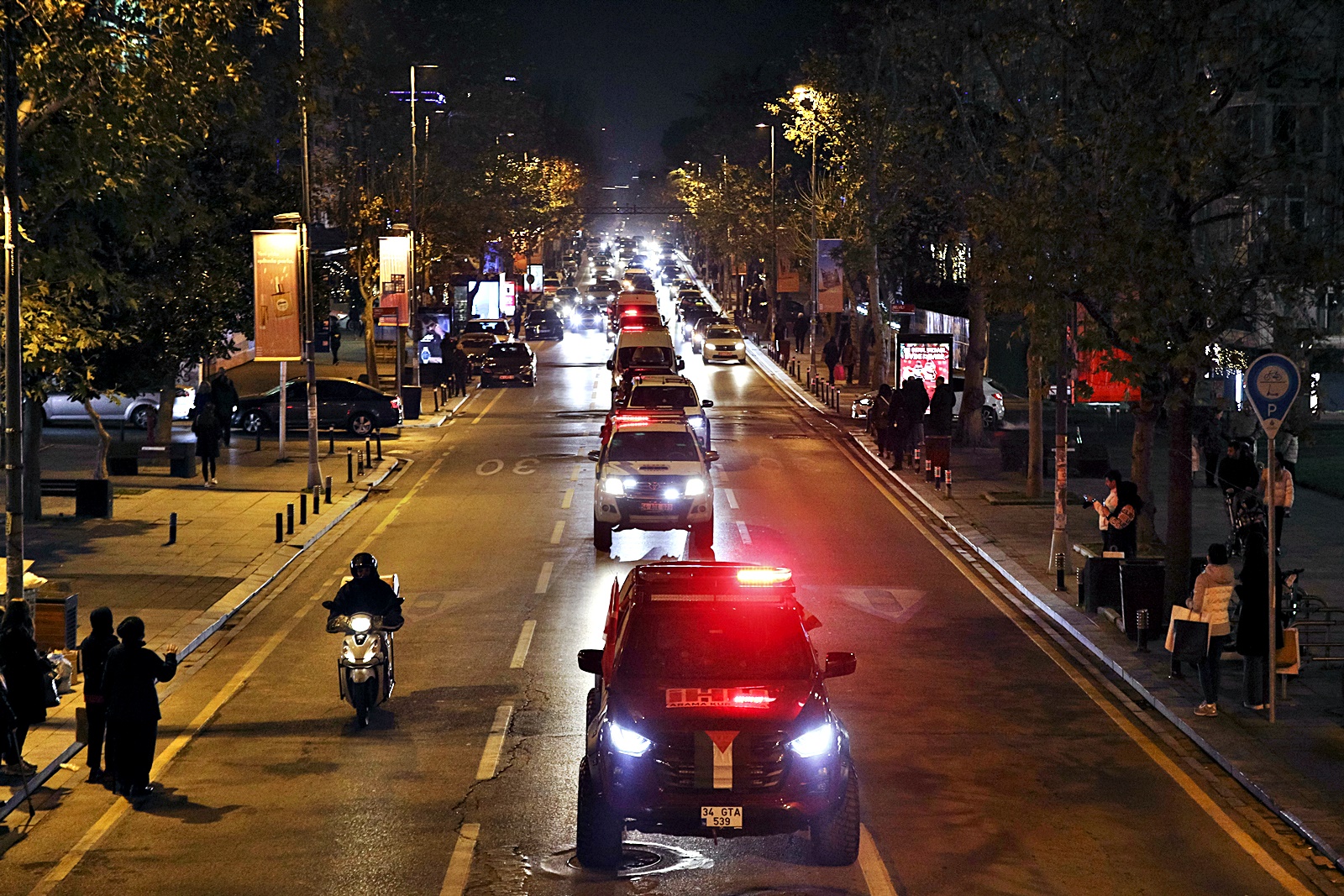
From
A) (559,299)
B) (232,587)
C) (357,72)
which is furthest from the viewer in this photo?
(559,299)

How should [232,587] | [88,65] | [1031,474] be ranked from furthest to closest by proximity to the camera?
[1031,474] → [232,587] → [88,65]

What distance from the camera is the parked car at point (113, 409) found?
4231 cm

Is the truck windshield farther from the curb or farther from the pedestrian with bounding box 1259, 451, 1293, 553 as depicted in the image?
the pedestrian with bounding box 1259, 451, 1293, 553

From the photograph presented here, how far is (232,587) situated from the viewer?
2103 cm

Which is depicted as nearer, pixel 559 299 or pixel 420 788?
pixel 420 788

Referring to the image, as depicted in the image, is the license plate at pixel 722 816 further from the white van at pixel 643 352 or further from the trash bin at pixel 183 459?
the white van at pixel 643 352

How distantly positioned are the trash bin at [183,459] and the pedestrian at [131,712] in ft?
71.7

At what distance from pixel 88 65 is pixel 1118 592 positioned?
13572 millimetres

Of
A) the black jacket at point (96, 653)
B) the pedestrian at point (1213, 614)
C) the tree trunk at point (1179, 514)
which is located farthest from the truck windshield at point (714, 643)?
the tree trunk at point (1179, 514)

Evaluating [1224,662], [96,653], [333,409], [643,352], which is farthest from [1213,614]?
[643,352]

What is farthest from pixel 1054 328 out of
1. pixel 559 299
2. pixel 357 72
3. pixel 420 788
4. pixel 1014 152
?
pixel 559 299

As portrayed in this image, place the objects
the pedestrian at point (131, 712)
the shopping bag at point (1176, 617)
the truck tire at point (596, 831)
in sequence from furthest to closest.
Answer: the shopping bag at point (1176, 617) → the pedestrian at point (131, 712) → the truck tire at point (596, 831)

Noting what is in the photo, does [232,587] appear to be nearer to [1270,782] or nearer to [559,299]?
[1270,782]

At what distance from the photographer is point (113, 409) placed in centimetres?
4250
